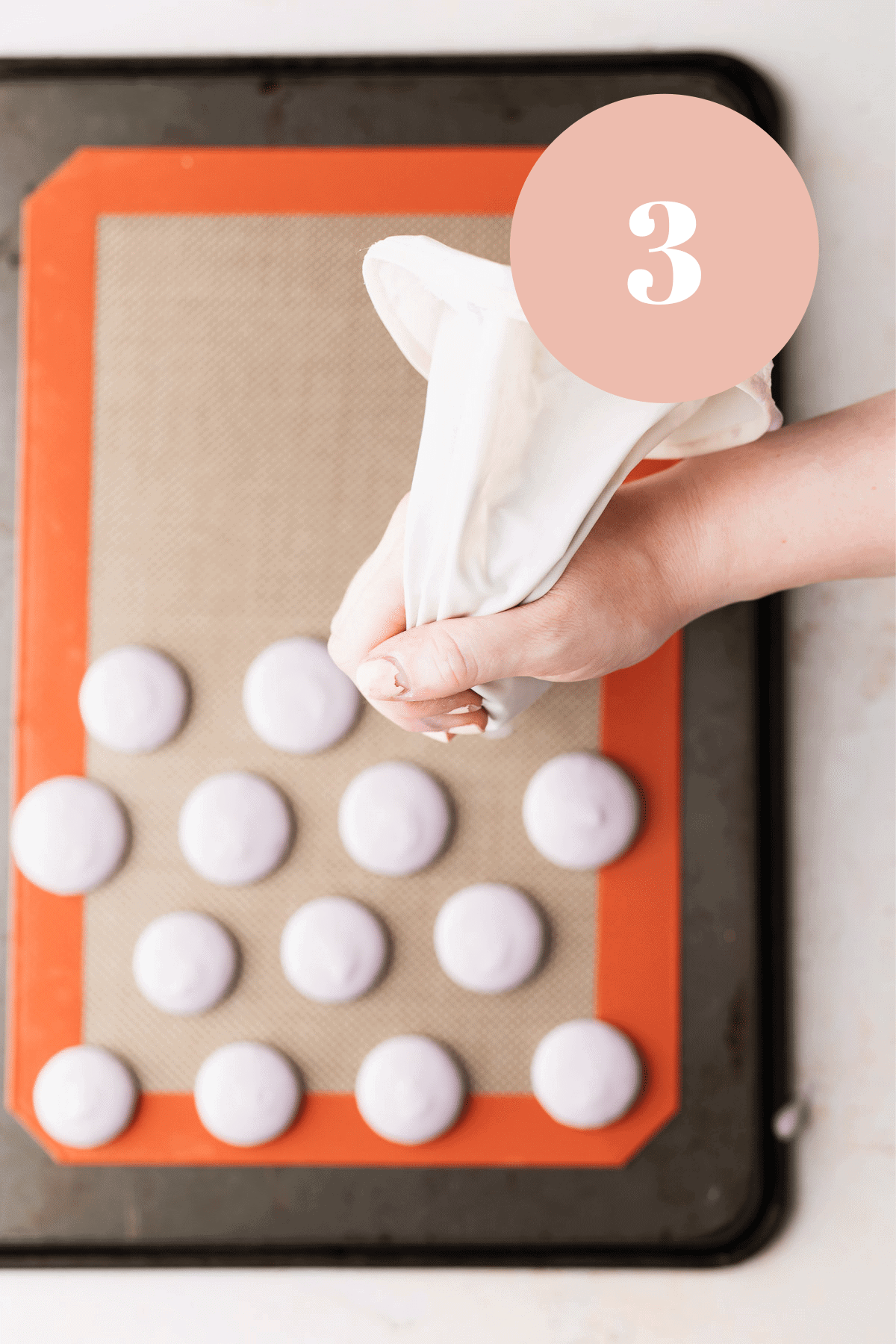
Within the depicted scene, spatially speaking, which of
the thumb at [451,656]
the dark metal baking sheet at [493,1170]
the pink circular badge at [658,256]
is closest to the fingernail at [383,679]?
the thumb at [451,656]

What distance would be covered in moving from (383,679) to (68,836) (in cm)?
29

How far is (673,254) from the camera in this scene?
300 mm

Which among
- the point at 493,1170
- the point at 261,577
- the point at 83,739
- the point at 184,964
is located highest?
the point at 261,577

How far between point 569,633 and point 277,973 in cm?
32

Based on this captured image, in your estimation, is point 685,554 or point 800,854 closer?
point 685,554

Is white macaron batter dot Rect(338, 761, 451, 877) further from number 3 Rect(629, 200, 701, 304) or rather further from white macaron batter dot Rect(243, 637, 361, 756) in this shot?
number 3 Rect(629, 200, 701, 304)

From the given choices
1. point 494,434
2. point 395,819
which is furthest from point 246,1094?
point 494,434

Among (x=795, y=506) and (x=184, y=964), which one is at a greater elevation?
(x=795, y=506)

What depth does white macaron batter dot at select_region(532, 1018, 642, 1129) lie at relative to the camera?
566mm

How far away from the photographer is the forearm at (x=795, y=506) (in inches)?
16.9

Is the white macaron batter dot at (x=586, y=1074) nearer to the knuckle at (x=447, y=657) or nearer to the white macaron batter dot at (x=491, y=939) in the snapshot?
the white macaron batter dot at (x=491, y=939)

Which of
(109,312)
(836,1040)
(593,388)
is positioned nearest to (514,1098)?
(836,1040)

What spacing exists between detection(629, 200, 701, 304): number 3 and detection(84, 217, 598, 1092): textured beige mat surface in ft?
0.93

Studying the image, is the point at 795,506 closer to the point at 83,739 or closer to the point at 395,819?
the point at 395,819
